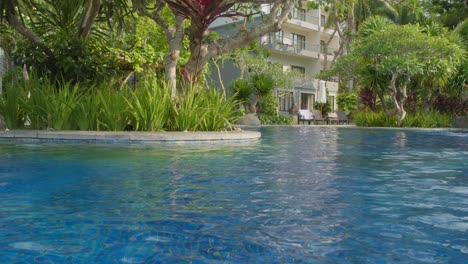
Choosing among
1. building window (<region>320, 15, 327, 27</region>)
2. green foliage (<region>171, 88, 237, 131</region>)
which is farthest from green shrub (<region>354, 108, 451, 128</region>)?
building window (<region>320, 15, 327, 27</region>)

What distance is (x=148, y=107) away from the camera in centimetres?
1160

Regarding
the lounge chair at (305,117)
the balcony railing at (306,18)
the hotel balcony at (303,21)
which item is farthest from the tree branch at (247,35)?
the balcony railing at (306,18)

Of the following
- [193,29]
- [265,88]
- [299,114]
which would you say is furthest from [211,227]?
[299,114]

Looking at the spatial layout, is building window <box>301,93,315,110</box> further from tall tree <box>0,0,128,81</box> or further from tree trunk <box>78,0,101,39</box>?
tall tree <box>0,0,128,81</box>

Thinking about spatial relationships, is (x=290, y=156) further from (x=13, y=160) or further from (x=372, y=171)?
(x=13, y=160)

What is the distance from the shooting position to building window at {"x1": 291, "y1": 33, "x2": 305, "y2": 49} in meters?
41.5

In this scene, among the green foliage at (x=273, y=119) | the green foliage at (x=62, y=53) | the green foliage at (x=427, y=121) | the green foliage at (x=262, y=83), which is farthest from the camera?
the green foliage at (x=262, y=83)

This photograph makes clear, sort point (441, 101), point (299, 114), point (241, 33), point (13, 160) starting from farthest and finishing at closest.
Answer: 1. point (299, 114)
2. point (441, 101)
3. point (241, 33)
4. point (13, 160)

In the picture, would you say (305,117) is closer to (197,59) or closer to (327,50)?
(327,50)

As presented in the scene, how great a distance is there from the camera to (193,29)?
1343 centimetres

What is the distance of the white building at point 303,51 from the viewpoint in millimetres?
38469

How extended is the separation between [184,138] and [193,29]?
3989mm

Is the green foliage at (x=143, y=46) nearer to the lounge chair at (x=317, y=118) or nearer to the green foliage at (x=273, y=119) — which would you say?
the green foliage at (x=273, y=119)

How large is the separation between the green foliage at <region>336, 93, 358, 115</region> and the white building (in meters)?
2.29
